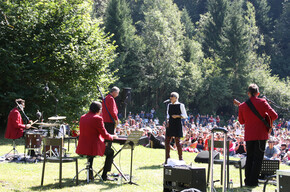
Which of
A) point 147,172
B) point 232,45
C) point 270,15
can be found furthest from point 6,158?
point 270,15

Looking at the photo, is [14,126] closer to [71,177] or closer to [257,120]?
[71,177]

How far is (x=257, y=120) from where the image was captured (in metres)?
7.29

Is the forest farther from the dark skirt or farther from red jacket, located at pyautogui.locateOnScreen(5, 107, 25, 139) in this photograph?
the dark skirt

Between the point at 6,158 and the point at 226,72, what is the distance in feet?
132

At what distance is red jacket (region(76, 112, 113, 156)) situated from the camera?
7.06m

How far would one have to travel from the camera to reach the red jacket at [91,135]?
706 centimetres

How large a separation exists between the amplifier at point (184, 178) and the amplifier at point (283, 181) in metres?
1.46

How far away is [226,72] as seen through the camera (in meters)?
47.8

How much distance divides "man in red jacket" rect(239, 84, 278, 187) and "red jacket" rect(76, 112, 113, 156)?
272 cm

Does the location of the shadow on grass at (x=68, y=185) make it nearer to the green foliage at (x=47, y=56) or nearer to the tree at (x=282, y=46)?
the green foliage at (x=47, y=56)

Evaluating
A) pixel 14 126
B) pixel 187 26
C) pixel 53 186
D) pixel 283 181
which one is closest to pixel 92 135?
pixel 53 186

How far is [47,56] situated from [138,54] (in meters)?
24.7

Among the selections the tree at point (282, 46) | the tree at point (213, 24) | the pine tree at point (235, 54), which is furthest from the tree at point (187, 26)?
the tree at point (282, 46)

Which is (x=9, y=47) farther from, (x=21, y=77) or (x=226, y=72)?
(x=226, y=72)
